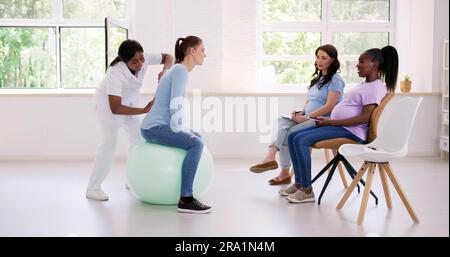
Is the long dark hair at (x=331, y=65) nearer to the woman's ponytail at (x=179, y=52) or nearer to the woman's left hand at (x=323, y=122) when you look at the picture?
the woman's left hand at (x=323, y=122)

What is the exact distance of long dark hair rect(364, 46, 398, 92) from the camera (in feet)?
12.1

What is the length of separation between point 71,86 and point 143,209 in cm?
362

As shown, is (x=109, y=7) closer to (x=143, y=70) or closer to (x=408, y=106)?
(x=143, y=70)

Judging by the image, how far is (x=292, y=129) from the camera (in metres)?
4.39

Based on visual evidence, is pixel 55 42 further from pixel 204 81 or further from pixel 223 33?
pixel 223 33

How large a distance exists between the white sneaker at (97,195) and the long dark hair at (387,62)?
2.09m

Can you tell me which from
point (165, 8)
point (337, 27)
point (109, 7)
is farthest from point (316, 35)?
point (109, 7)

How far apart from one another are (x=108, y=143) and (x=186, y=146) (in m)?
0.73

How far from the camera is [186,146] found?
12.2ft

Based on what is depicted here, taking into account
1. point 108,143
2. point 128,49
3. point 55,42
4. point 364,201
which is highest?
point 55,42

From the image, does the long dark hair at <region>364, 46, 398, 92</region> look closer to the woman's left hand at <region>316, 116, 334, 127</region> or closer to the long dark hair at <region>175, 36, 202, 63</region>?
the woman's left hand at <region>316, 116, 334, 127</region>

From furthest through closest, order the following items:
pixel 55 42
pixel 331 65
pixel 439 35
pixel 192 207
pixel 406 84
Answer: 1. pixel 55 42
2. pixel 406 84
3. pixel 439 35
4. pixel 331 65
5. pixel 192 207

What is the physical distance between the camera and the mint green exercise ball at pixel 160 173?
3734 mm

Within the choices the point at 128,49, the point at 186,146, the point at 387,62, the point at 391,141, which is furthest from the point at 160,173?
the point at 387,62
